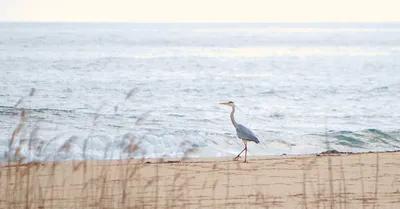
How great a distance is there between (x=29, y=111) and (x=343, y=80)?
17604 mm

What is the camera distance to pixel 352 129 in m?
17.0

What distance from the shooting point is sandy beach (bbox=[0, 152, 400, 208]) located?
25.7 ft

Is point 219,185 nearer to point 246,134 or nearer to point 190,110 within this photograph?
point 246,134

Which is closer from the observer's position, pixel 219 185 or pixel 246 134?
pixel 219 185

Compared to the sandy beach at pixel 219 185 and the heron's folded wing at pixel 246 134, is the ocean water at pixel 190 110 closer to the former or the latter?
the sandy beach at pixel 219 185

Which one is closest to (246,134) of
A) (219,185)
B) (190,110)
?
(219,185)

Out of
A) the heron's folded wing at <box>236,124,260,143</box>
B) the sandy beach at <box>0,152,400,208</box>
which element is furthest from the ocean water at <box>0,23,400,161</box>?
the heron's folded wing at <box>236,124,260,143</box>

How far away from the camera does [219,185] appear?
9.48m

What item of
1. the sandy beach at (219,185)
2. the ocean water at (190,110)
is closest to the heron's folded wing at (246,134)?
the sandy beach at (219,185)

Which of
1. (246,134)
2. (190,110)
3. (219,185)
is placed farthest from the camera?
(190,110)

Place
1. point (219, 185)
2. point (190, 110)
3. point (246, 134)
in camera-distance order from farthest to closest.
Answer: point (190, 110) < point (246, 134) < point (219, 185)

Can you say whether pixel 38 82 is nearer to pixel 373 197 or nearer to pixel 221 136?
pixel 221 136

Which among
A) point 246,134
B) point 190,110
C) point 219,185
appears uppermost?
point 190,110

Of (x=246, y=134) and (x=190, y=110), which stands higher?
(x=190, y=110)
